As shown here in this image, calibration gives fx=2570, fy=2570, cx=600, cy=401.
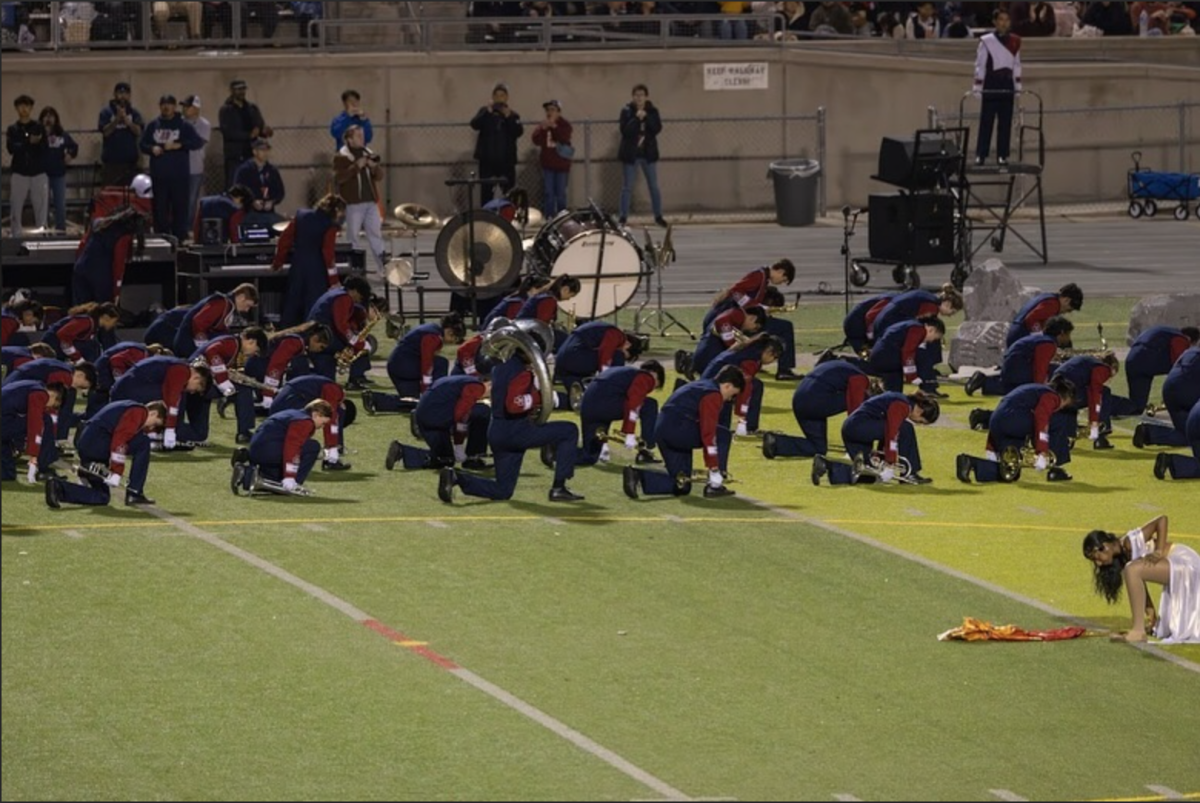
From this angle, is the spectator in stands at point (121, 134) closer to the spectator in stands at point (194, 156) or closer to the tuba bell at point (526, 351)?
the spectator in stands at point (194, 156)

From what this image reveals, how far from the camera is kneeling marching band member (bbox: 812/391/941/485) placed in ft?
59.0

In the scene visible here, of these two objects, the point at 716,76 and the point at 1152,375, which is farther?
the point at 716,76

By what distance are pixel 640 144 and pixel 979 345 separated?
11991 millimetres

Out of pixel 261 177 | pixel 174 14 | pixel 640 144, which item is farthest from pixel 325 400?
pixel 174 14

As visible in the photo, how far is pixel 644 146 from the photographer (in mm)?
35219

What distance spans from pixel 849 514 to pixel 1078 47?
78.0ft

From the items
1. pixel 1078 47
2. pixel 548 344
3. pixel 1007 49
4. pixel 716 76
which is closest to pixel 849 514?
pixel 548 344

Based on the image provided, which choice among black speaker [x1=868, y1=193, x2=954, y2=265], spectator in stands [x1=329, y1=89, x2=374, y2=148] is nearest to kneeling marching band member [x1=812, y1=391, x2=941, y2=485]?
black speaker [x1=868, y1=193, x2=954, y2=265]

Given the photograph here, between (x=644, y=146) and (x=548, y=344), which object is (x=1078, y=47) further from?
(x=548, y=344)

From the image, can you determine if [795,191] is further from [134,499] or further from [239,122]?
[134,499]

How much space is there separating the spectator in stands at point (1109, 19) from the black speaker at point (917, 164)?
10.7m

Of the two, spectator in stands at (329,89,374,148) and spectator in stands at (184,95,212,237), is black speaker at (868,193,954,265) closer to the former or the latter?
spectator in stands at (329,89,374,148)

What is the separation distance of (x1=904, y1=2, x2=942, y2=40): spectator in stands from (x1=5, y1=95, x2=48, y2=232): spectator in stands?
583 inches

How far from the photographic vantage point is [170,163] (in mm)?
30469
